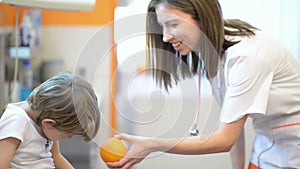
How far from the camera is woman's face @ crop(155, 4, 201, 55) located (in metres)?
0.96

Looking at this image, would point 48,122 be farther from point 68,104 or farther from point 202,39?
point 202,39

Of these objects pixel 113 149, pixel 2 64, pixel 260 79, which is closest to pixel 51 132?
pixel 113 149

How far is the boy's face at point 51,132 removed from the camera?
3.26 ft

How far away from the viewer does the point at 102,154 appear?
0.91m

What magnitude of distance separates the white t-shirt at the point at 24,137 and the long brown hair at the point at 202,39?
31cm

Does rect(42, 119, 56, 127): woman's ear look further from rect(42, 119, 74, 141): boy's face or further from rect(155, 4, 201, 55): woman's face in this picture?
rect(155, 4, 201, 55): woman's face

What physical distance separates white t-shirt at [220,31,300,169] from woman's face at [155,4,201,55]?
98mm

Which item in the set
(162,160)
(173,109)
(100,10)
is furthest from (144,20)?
(100,10)

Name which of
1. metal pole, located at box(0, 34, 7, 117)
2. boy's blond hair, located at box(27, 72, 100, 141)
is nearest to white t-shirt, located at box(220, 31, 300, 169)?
boy's blond hair, located at box(27, 72, 100, 141)

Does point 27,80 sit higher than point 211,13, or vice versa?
point 211,13

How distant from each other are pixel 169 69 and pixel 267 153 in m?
0.35

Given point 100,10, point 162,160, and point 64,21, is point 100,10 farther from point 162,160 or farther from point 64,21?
point 162,160

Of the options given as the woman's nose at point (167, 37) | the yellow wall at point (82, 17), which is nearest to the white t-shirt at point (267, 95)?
the woman's nose at point (167, 37)

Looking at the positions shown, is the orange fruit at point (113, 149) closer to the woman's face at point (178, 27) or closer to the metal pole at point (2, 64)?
the woman's face at point (178, 27)
